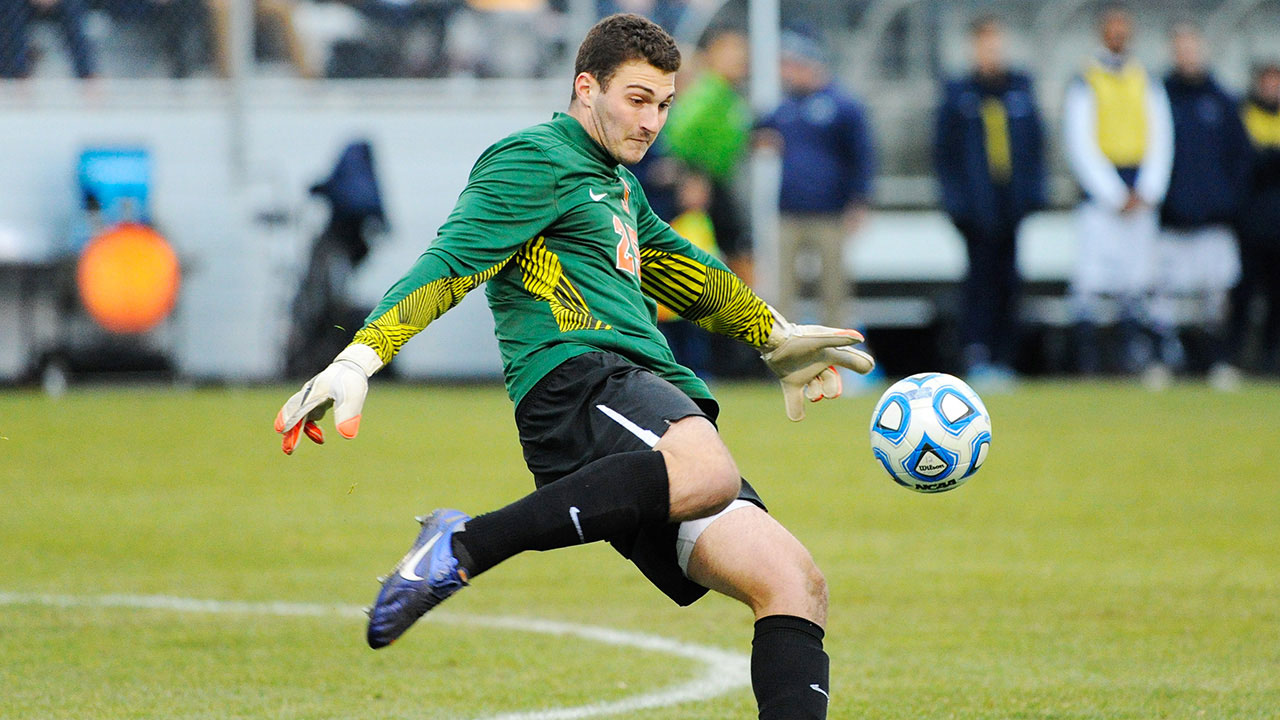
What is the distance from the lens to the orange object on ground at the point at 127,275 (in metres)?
15.5

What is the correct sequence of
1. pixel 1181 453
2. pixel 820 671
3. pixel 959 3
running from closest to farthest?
1. pixel 820 671
2. pixel 1181 453
3. pixel 959 3

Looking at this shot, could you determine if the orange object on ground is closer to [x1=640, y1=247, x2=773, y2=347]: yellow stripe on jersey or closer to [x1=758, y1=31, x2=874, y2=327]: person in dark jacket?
[x1=758, y1=31, x2=874, y2=327]: person in dark jacket

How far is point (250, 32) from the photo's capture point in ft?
56.2

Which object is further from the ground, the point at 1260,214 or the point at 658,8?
the point at 658,8

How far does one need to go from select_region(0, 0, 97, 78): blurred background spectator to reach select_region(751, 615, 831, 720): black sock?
14.1 meters

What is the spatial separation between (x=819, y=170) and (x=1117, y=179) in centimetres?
294

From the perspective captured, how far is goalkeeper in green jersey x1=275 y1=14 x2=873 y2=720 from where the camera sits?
12.8 ft

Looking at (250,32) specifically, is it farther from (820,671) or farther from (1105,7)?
(820,671)

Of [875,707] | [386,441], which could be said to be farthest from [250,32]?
[875,707]

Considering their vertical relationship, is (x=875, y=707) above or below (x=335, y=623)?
above

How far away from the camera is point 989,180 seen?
16.2m

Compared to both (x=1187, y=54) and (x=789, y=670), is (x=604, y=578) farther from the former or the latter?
(x=1187, y=54)

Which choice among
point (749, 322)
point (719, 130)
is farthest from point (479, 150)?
point (749, 322)

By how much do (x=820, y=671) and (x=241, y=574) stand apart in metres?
3.81
